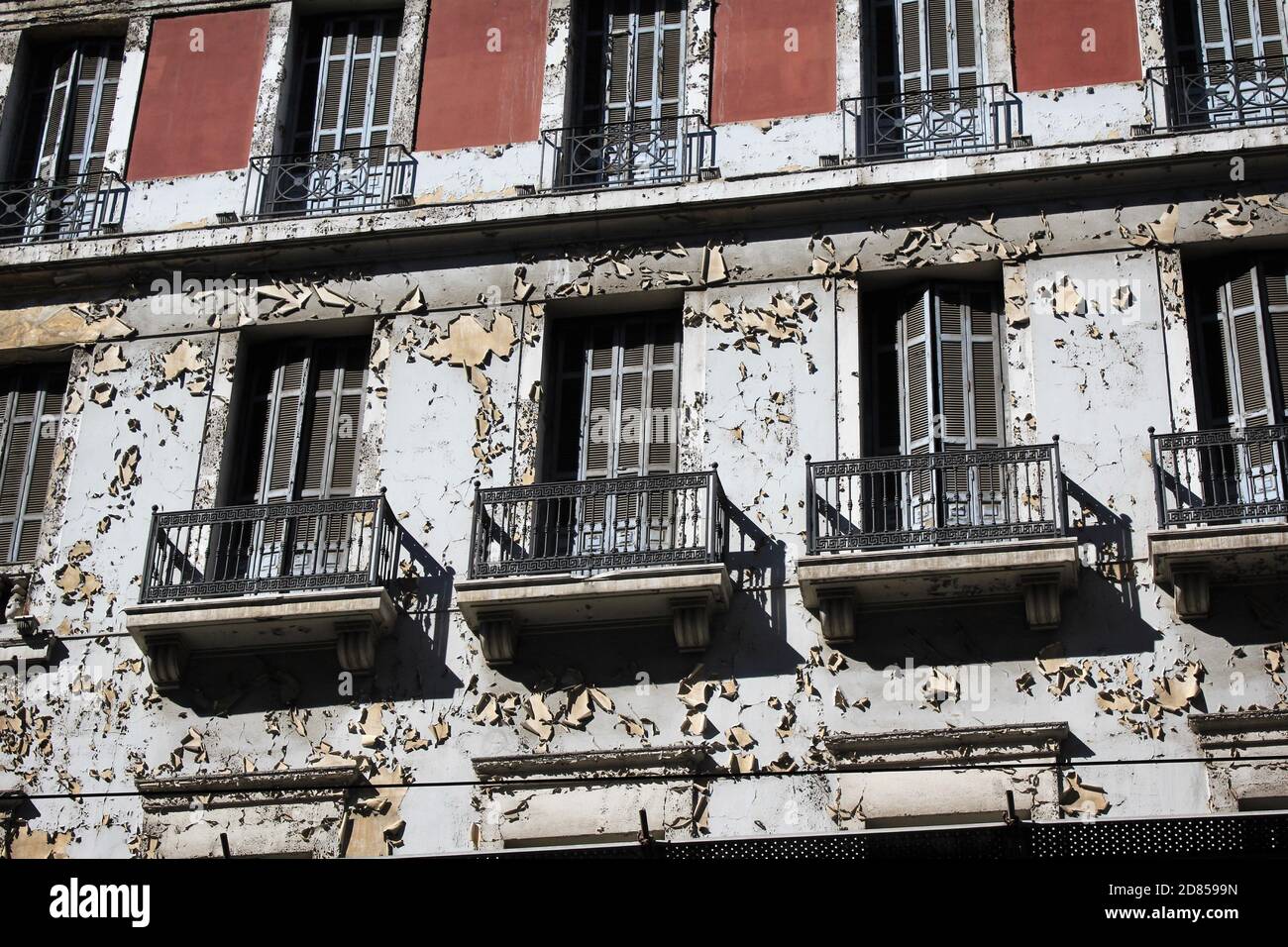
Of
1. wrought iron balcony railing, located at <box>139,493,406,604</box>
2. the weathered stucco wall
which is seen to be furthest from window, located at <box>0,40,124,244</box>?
wrought iron balcony railing, located at <box>139,493,406,604</box>

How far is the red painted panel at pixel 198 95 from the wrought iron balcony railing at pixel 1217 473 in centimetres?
844

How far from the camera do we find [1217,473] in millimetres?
16016

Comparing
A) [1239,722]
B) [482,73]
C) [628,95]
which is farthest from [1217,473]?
[482,73]

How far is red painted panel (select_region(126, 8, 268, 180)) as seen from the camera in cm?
1952

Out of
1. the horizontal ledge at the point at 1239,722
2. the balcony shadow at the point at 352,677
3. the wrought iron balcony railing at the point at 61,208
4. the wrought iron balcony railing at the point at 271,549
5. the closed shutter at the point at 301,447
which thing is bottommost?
the horizontal ledge at the point at 1239,722

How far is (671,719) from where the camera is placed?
16.0 meters

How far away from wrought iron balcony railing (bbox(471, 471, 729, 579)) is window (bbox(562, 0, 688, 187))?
10.0 feet

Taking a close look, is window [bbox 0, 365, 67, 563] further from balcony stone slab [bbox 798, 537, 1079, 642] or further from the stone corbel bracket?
balcony stone slab [bbox 798, 537, 1079, 642]

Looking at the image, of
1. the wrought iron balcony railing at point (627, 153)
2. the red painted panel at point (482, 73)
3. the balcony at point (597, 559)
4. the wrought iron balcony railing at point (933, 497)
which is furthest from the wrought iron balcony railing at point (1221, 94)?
the red painted panel at point (482, 73)

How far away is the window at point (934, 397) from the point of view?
1645cm

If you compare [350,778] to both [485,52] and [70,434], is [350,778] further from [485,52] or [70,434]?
[485,52]

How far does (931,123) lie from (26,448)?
26.2 ft

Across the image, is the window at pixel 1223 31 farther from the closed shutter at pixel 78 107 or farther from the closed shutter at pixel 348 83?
the closed shutter at pixel 78 107

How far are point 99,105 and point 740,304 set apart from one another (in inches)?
261
